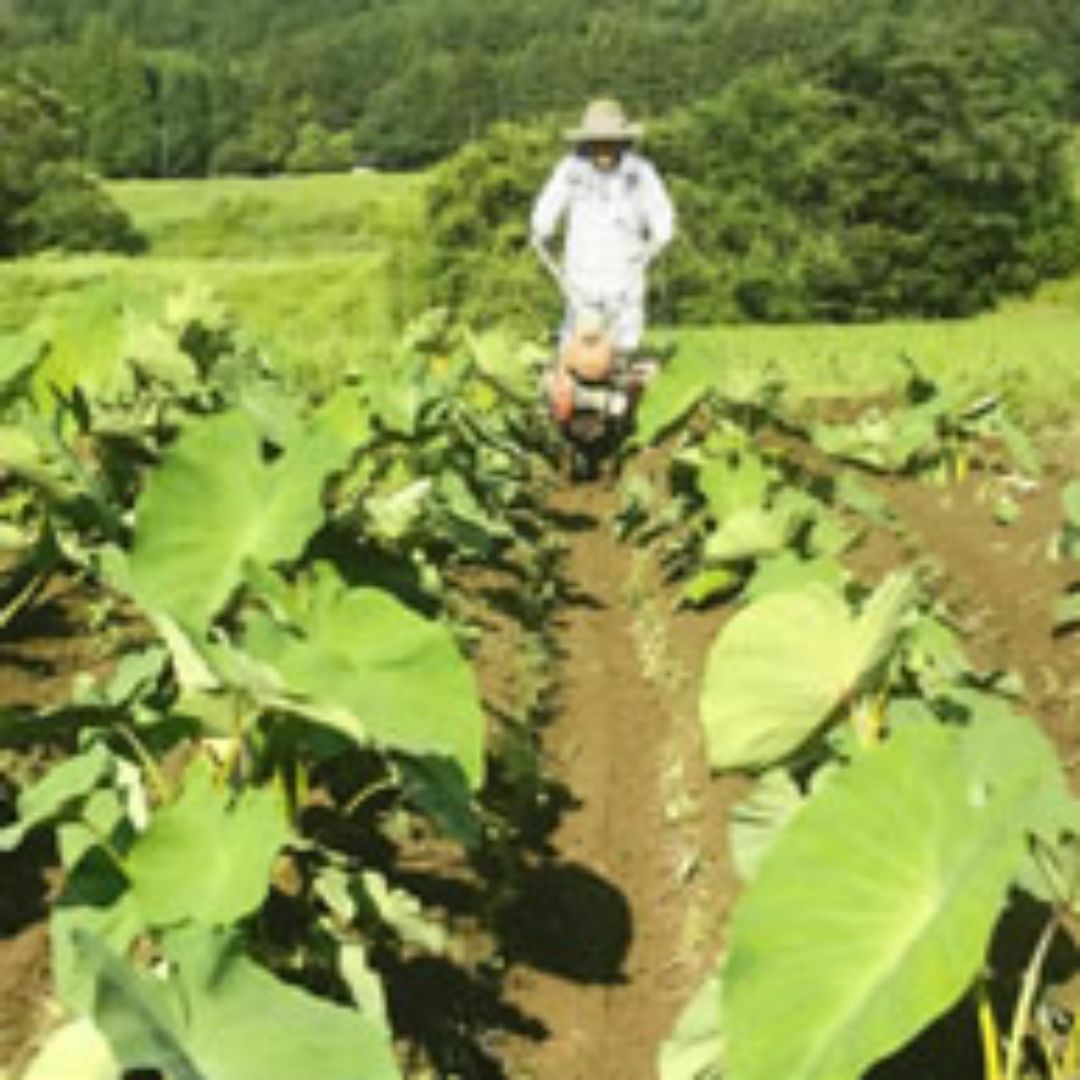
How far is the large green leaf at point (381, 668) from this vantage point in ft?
9.46

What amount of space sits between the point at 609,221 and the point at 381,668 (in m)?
6.23

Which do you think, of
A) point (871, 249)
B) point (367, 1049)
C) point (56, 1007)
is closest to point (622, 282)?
point (56, 1007)

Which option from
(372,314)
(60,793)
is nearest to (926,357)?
(372,314)

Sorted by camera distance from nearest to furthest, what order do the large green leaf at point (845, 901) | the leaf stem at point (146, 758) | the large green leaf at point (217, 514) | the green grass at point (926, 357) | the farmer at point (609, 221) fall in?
1. the large green leaf at point (845, 901)
2. the leaf stem at point (146, 758)
3. the large green leaf at point (217, 514)
4. the farmer at point (609, 221)
5. the green grass at point (926, 357)

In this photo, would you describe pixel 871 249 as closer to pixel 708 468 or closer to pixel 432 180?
pixel 432 180

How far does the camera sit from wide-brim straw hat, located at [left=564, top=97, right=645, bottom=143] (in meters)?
8.76

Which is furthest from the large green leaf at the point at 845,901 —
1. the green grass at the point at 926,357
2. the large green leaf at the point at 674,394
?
the green grass at the point at 926,357

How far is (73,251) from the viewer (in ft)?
138

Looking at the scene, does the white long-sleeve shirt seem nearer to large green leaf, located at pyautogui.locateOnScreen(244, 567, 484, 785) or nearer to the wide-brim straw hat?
the wide-brim straw hat

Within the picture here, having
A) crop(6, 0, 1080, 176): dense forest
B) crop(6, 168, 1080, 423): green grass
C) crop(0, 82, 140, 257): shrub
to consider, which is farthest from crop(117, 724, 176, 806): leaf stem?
crop(6, 0, 1080, 176): dense forest

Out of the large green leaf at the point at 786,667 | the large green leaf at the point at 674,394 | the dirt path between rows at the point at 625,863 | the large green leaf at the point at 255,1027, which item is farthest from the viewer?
the large green leaf at the point at 674,394

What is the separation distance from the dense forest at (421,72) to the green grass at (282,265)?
8432 mm

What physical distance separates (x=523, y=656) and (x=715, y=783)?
1.30m

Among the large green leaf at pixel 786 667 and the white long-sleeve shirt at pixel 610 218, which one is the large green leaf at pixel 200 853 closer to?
the large green leaf at pixel 786 667
